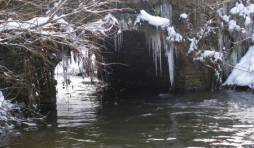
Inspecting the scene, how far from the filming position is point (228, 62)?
1295cm

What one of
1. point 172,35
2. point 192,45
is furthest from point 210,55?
point 172,35

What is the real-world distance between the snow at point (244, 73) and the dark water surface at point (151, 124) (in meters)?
0.73

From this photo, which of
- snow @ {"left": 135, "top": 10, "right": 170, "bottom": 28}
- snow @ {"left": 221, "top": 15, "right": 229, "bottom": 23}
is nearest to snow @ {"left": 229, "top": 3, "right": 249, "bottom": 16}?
snow @ {"left": 221, "top": 15, "right": 229, "bottom": 23}

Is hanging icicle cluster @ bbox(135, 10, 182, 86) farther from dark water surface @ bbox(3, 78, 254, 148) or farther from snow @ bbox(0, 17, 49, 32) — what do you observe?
snow @ bbox(0, 17, 49, 32)

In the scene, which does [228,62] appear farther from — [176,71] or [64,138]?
[64,138]

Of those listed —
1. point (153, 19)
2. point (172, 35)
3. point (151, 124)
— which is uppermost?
point (153, 19)

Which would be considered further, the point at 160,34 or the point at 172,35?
the point at 172,35

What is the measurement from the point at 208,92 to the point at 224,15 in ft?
8.21

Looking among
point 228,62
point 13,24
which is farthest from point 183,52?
point 13,24

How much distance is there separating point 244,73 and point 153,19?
3.70m

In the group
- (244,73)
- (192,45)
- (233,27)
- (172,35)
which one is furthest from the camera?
(244,73)

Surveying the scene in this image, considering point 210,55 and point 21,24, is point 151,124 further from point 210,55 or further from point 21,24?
point 210,55

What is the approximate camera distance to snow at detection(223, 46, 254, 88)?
496 inches

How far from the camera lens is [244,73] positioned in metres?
12.7
